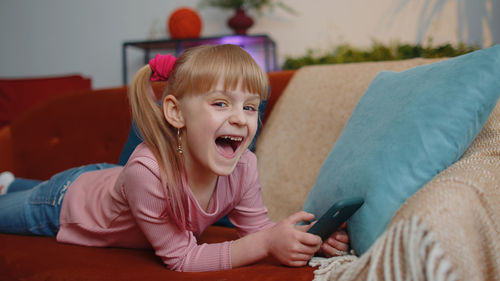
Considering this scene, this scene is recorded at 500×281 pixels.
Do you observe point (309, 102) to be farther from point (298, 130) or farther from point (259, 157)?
point (259, 157)

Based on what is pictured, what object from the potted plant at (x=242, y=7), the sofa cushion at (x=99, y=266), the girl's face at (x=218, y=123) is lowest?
the sofa cushion at (x=99, y=266)

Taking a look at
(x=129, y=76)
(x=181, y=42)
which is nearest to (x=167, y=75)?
(x=181, y=42)

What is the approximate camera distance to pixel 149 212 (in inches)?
30.2

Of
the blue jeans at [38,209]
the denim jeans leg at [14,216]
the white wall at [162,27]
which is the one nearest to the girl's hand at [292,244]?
the blue jeans at [38,209]

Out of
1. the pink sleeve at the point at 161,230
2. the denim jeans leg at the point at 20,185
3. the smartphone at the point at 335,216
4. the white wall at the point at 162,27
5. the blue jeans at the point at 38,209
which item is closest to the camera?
the smartphone at the point at 335,216

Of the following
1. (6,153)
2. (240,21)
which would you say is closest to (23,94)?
(6,153)

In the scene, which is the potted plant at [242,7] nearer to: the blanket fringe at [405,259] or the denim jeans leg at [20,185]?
the denim jeans leg at [20,185]

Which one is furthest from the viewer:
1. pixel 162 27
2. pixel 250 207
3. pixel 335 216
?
pixel 162 27

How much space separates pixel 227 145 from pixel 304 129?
0.50 metres

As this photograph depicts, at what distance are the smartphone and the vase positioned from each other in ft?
7.46

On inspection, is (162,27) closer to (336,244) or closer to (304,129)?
(304,129)

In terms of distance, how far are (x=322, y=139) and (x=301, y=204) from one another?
0.69 ft

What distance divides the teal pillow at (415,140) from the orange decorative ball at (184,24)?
227 centimetres

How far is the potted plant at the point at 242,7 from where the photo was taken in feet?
8.95
